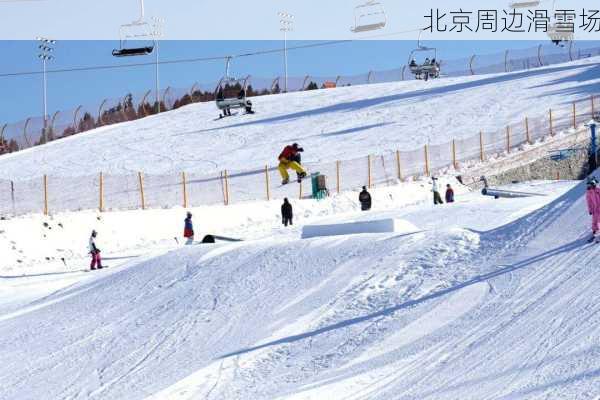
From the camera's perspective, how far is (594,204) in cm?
1459

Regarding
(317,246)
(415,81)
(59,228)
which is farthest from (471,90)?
(317,246)

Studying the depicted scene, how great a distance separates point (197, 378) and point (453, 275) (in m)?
3.86

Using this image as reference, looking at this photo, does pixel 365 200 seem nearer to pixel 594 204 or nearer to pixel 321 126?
pixel 594 204

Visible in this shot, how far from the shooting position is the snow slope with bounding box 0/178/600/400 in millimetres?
11781

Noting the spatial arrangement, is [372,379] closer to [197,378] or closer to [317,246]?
[197,378]

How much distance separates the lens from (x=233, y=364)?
13.5 m

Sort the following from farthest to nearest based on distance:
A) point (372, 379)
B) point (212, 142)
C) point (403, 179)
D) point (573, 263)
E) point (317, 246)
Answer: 1. point (212, 142)
2. point (403, 179)
3. point (317, 246)
4. point (573, 263)
5. point (372, 379)

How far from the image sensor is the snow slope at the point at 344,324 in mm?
11781

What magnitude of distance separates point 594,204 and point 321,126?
153 feet

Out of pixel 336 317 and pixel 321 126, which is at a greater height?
pixel 321 126
